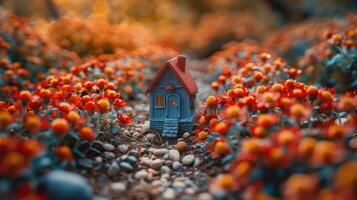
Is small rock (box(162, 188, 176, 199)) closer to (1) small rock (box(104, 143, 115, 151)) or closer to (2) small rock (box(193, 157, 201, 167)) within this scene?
(2) small rock (box(193, 157, 201, 167))

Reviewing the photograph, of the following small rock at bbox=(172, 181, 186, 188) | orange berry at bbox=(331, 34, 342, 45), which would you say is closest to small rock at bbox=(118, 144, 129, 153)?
small rock at bbox=(172, 181, 186, 188)

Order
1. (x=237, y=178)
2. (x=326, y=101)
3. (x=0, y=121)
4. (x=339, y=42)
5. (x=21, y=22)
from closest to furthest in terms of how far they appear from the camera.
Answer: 1. (x=237, y=178)
2. (x=0, y=121)
3. (x=326, y=101)
4. (x=339, y=42)
5. (x=21, y=22)

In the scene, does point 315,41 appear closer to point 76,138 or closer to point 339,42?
point 339,42

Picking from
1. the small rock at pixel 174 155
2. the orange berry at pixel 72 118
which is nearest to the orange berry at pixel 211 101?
the small rock at pixel 174 155

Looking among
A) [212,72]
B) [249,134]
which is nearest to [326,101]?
[249,134]

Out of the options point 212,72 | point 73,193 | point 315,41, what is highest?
point 315,41

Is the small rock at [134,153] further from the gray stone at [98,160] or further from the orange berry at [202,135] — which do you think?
the orange berry at [202,135]

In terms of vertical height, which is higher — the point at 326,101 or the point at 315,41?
the point at 315,41
